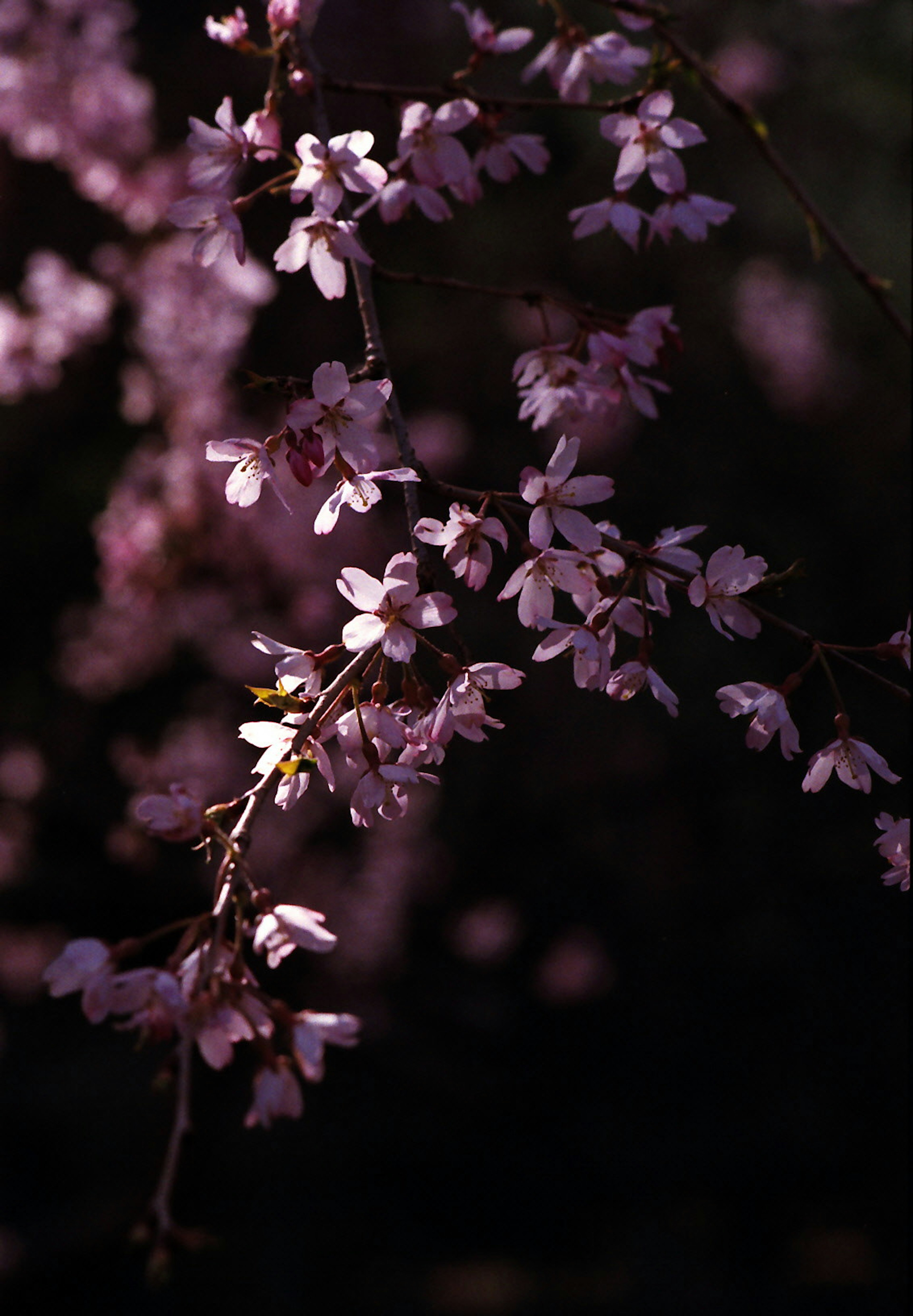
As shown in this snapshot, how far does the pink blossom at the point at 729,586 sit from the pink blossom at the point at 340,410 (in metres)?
0.25

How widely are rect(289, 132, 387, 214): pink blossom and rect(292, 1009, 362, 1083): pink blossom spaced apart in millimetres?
544

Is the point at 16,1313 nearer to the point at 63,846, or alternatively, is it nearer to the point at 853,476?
the point at 63,846

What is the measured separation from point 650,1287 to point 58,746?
2.17 metres

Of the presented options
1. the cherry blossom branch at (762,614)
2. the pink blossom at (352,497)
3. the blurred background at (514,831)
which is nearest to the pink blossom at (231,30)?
the pink blossom at (352,497)

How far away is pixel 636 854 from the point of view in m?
3.09

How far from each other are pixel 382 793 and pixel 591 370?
45 cm

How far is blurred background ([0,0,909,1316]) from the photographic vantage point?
2.67 meters

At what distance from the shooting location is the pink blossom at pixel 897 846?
2.63ft

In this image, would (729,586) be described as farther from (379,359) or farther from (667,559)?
(379,359)

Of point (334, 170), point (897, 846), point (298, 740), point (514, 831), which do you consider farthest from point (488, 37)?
point (514, 831)

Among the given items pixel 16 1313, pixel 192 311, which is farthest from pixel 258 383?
pixel 16 1313

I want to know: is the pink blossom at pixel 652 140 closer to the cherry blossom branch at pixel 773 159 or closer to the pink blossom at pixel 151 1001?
the cherry blossom branch at pixel 773 159

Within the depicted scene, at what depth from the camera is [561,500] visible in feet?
2.34

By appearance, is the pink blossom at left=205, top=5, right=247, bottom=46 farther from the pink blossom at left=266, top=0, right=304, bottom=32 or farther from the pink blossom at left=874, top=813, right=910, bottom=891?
the pink blossom at left=874, top=813, right=910, bottom=891
